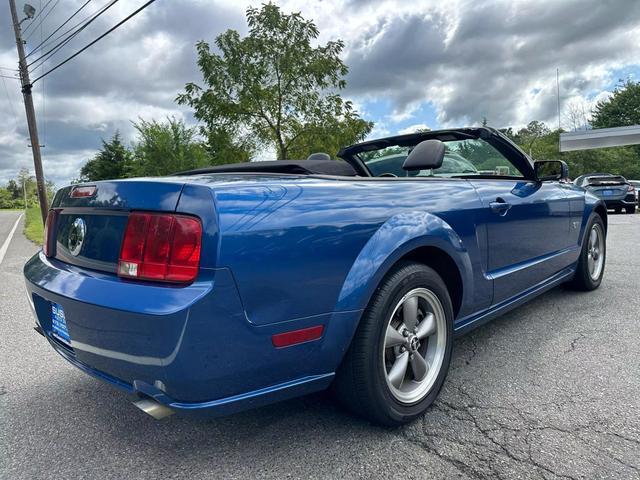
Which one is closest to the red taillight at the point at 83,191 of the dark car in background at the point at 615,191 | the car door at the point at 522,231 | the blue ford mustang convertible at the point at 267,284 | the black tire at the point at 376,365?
the blue ford mustang convertible at the point at 267,284

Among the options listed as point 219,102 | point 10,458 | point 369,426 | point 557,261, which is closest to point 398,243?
point 369,426

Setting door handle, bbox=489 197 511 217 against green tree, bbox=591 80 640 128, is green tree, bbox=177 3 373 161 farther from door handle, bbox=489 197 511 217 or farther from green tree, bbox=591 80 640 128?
green tree, bbox=591 80 640 128

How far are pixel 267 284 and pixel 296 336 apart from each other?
0.25 m

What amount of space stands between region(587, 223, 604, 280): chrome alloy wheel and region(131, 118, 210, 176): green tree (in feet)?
72.7

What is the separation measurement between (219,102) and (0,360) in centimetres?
833

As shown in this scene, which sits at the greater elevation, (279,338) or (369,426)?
(279,338)

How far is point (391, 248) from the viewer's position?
6.35 ft

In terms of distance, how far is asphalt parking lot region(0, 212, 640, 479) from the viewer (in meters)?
1.77

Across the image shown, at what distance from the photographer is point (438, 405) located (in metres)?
2.25

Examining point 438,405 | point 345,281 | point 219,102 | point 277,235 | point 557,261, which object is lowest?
point 438,405

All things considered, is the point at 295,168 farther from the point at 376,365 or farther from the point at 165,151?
the point at 165,151

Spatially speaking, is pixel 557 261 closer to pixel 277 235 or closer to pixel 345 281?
pixel 345 281

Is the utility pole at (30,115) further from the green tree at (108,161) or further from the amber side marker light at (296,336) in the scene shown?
the green tree at (108,161)

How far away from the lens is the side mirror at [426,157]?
244 centimetres
